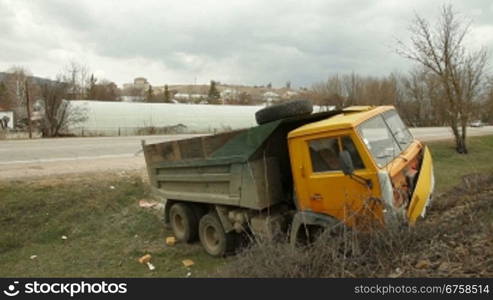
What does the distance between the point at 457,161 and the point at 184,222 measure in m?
15.3

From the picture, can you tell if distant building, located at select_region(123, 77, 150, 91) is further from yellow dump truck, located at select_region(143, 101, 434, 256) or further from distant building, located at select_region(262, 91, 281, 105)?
yellow dump truck, located at select_region(143, 101, 434, 256)

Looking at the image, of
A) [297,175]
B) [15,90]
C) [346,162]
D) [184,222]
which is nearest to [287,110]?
[297,175]

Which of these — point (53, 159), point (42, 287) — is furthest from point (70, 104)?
point (42, 287)

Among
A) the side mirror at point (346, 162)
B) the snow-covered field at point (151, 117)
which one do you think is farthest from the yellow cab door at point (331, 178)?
the snow-covered field at point (151, 117)

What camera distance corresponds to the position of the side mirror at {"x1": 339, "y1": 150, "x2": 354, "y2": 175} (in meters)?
4.38

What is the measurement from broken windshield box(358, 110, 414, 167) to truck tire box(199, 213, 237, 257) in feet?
9.18

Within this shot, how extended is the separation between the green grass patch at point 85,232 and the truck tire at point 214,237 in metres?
0.17

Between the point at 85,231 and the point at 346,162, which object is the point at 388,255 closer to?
the point at 346,162

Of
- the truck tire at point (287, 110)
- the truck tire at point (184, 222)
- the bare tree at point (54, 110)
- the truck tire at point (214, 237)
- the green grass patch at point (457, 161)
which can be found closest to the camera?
the truck tire at point (287, 110)

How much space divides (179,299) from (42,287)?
5.18ft

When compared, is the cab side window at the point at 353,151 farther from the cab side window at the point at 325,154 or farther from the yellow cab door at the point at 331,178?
the cab side window at the point at 325,154

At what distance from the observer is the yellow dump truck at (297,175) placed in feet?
14.8

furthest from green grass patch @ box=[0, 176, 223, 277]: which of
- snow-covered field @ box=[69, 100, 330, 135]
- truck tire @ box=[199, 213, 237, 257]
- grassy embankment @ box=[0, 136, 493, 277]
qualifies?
snow-covered field @ box=[69, 100, 330, 135]

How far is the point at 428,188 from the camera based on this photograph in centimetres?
525
